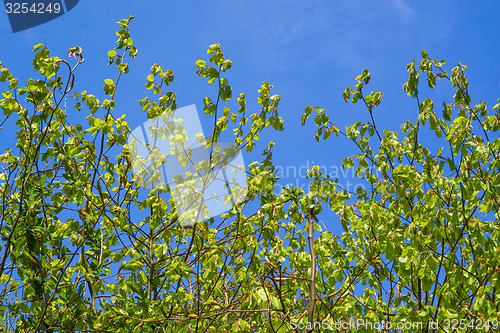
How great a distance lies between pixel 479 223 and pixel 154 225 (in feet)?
8.12

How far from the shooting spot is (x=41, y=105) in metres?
3.86

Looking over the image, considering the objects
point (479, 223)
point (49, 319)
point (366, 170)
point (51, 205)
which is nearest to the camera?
point (479, 223)

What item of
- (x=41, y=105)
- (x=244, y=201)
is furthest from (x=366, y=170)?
(x=41, y=105)

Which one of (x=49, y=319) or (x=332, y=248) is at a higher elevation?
(x=332, y=248)

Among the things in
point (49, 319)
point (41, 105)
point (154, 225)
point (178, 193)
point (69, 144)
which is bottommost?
point (49, 319)

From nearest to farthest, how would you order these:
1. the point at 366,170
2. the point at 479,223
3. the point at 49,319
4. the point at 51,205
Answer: the point at 479,223 < the point at 49,319 < the point at 51,205 < the point at 366,170

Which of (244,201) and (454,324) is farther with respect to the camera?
(244,201)

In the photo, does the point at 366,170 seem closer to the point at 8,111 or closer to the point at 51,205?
the point at 51,205

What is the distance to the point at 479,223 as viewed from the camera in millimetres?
3322

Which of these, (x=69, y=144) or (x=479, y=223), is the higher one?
(x=69, y=144)

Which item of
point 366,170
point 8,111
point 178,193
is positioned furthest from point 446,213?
point 8,111

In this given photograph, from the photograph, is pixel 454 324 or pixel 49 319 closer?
pixel 454 324

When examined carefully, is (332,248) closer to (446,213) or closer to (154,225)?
(446,213)

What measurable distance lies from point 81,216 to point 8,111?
1092 mm
